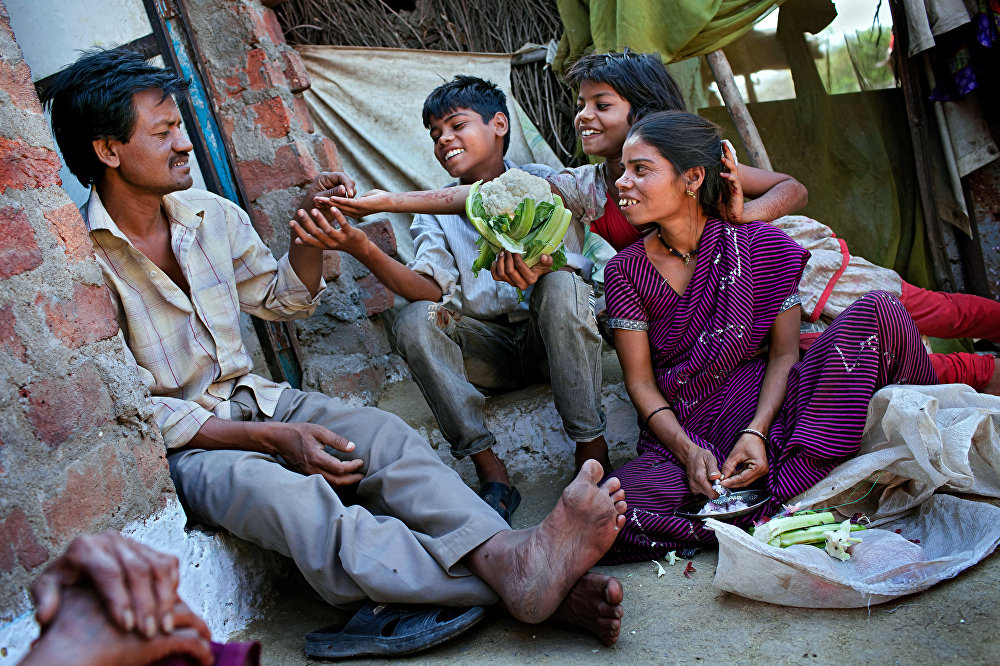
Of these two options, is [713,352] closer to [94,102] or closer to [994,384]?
[994,384]

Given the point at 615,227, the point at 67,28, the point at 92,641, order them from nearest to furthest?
the point at 92,641, the point at 615,227, the point at 67,28

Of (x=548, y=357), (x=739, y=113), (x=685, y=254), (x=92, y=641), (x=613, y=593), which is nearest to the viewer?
(x=92, y=641)

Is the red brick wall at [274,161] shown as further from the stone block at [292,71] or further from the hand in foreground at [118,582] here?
the hand in foreground at [118,582]

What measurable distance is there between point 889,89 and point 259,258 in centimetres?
368

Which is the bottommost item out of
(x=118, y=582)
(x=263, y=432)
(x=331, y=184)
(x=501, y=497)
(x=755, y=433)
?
(x=501, y=497)

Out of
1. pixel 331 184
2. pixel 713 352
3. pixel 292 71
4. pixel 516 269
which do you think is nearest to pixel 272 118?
pixel 292 71

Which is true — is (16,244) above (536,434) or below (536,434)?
above

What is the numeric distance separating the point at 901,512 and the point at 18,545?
217 cm

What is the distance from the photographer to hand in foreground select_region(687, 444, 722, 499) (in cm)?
220

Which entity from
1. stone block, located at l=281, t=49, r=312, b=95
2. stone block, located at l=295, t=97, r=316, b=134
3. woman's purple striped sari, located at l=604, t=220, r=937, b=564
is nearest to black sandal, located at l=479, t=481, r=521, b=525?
woman's purple striped sari, located at l=604, t=220, r=937, b=564

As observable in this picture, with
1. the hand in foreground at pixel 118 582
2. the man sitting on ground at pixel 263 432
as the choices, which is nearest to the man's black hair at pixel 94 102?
the man sitting on ground at pixel 263 432

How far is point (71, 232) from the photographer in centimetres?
197

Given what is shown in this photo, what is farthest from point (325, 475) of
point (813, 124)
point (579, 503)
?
point (813, 124)

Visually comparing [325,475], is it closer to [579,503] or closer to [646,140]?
[579,503]
